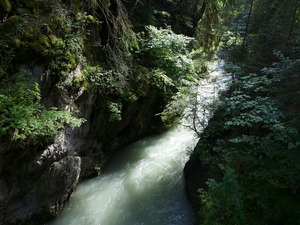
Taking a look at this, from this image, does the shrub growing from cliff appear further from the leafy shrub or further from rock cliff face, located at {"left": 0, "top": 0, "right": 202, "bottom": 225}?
the leafy shrub

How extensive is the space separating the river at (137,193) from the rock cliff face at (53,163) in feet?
1.71

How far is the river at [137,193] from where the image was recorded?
198 inches

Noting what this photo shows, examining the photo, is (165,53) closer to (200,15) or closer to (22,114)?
(22,114)

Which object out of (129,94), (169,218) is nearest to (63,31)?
(129,94)

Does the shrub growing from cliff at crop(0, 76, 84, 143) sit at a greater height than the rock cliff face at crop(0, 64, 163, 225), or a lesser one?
greater

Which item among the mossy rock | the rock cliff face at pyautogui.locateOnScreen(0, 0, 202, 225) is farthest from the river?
the mossy rock

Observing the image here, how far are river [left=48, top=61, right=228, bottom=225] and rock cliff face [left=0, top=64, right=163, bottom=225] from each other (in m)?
0.52

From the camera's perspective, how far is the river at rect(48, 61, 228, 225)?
5020mm

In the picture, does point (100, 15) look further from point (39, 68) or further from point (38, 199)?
point (38, 199)

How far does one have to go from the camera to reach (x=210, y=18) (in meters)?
14.1

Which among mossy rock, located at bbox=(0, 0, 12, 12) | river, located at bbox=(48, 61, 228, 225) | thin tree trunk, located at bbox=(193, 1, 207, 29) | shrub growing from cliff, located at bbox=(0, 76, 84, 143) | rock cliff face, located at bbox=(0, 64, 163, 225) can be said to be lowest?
river, located at bbox=(48, 61, 228, 225)

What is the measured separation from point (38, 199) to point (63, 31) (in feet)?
15.3

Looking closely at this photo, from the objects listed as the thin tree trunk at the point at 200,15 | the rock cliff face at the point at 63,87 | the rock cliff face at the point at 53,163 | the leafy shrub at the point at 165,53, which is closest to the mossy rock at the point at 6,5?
the rock cliff face at the point at 63,87

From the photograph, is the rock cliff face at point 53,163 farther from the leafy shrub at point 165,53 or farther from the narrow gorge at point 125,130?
the leafy shrub at point 165,53
